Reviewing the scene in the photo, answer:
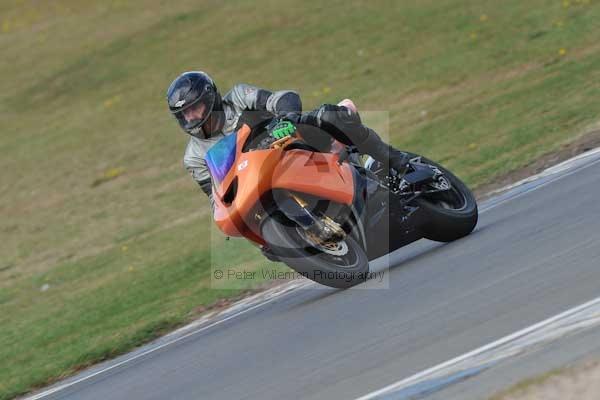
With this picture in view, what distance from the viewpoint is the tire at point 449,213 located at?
888 centimetres

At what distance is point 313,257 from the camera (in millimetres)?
8008

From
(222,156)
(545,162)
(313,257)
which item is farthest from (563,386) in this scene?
(545,162)

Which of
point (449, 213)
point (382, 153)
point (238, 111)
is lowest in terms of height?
point (449, 213)

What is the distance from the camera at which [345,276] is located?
Result: 26.9 ft

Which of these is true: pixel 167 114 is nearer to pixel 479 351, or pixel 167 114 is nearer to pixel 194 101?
pixel 194 101

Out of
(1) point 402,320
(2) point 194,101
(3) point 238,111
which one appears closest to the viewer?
(1) point 402,320

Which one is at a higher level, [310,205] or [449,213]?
[310,205]

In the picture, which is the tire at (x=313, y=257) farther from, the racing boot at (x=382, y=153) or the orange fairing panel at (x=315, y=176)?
the racing boot at (x=382, y=153)

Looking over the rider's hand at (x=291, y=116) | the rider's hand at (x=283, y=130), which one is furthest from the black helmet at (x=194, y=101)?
the rider's hand at (x=283, y=130)

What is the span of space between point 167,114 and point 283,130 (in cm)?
1990

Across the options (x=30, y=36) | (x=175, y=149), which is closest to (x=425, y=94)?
(x=175, y=149)

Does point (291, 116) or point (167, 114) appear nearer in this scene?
point (291, 116)

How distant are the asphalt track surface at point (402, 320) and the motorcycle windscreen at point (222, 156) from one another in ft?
3.84

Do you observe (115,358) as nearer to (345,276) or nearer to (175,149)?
(345,276)
